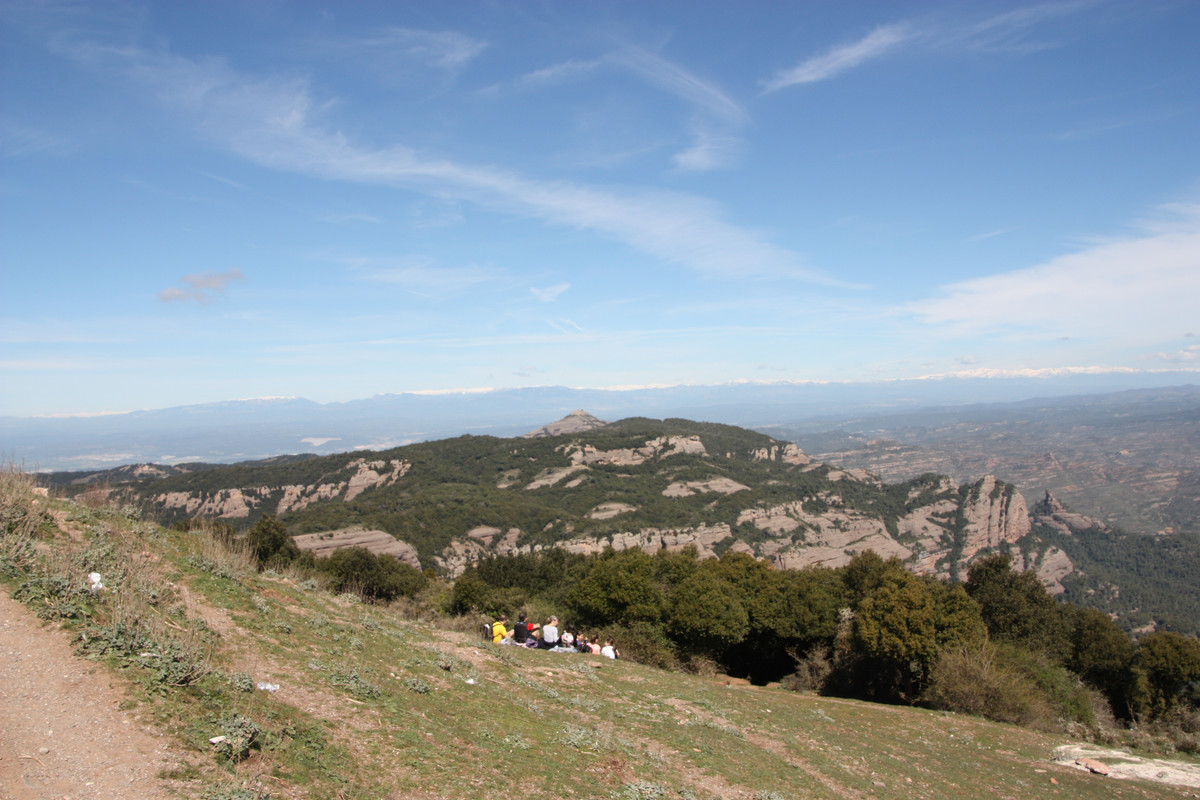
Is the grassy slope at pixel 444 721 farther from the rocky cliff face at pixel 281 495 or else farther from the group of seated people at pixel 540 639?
the rocky cliff face at pixel 281 495

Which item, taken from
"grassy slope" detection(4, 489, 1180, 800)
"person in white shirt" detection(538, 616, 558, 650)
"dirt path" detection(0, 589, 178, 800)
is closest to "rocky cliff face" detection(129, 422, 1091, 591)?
"person in white shirt" detection(538, 616, 558, 650)

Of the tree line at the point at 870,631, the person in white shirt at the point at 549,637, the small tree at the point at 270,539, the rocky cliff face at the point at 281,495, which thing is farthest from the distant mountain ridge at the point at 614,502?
the person in white shirt at the point at 549,637

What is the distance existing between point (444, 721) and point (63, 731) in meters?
4.85

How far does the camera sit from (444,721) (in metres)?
9.42

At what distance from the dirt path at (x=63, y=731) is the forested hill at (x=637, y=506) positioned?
2791 inches

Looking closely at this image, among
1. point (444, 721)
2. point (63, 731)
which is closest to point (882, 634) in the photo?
point (444, 721)

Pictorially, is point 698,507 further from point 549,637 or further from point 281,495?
point 549,637

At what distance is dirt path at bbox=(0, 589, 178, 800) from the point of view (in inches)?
221

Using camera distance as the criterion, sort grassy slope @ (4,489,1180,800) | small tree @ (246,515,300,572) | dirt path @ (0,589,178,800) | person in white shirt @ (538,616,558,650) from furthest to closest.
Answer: small tree @ (246,515,300,572) < person in white shirt @ (538,616,558,650) < grassy slope @ (4,489,1180,800) < dirt path @ (0,589,178,800)

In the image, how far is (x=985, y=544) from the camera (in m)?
141

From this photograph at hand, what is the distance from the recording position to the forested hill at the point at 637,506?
9975 cm

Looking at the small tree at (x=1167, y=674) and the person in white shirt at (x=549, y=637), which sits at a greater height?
the person in white shirt at (x=549, y=637)

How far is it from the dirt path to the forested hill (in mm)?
70881

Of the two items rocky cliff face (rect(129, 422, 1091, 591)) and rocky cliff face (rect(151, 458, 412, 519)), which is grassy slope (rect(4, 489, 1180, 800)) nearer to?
rocky cliff face (rect(129, 422, 1091, 591))
